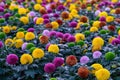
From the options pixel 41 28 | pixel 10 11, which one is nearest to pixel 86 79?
pixel 41 28


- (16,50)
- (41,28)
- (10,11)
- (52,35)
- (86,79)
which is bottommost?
(86,79)

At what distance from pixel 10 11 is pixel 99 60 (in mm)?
2363

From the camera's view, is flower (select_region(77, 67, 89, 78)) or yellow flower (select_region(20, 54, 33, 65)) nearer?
flower (select_region(77, 67, 89, 78))

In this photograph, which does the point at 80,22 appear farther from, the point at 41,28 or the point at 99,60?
the point at 99,60

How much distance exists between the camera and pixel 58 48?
11.1 ft

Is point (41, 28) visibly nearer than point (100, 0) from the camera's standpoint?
Yes

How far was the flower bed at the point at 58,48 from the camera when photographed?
118 inches

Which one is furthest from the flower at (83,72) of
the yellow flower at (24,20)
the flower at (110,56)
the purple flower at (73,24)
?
the yellow flower at (24,20)

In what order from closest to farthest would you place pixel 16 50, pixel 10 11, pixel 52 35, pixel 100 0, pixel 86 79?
pixel 86 79, pixel 16 50, pixel 52 35, pixel 10 11, pixel 100 0

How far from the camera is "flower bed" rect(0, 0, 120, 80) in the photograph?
3.01 meters

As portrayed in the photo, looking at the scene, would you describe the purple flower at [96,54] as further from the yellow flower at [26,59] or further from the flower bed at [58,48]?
the yellow flower at [26,59]

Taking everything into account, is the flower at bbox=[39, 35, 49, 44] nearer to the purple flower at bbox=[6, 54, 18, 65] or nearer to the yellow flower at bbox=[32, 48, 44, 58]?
the yellow flower at bbox=[32, 48, 44, 58]

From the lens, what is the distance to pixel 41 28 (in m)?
4.38

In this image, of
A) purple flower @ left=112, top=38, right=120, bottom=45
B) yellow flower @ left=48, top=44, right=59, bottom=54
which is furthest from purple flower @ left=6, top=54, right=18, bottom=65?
purple flower @ left=112, top=38, right=120, bottom=45
